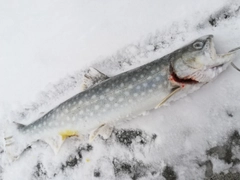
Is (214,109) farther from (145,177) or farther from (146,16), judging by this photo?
(146,16)

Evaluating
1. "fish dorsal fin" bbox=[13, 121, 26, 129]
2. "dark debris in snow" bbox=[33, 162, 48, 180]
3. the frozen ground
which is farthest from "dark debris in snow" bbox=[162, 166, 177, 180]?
"fish dorsal fin" bbox=[13, 121, 26, 129]

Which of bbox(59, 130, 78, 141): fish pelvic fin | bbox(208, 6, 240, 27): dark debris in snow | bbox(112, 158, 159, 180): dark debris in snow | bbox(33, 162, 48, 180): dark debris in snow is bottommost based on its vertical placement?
bbox(112, 158, 159, 180): dark debris in snow

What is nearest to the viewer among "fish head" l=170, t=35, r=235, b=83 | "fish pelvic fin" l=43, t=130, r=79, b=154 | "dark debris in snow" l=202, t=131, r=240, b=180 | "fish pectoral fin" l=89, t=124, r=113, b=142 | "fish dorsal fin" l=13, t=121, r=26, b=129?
"fish head" l=170, t=35, r=235, b=83

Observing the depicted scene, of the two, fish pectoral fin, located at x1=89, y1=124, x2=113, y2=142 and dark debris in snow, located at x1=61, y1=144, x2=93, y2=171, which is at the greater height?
fish pectoral fin, located at x1=89, y1=124, x2=113, y2=142

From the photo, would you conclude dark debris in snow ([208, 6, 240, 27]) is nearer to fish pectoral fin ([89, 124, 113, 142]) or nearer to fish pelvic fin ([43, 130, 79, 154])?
fish pectoral fin ([89, 124, 113, 142])

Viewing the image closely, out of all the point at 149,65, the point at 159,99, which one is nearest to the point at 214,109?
the point at 159,99

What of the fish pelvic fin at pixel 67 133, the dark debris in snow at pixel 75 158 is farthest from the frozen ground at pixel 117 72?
the fish pelvic fin at pixel 67 133

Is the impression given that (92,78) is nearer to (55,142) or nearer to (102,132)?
(102,132)
